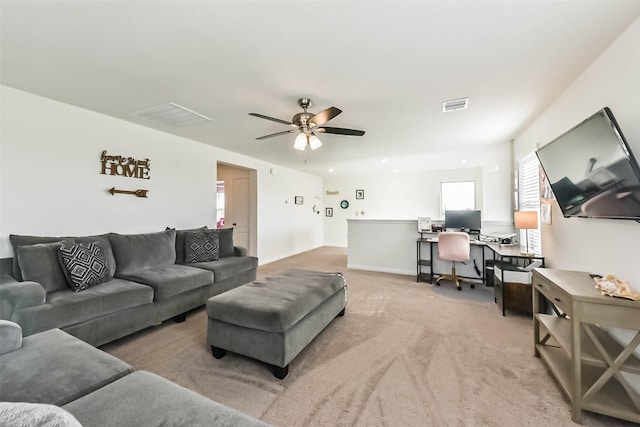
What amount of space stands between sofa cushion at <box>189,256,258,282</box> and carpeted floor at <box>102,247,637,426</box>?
1.73 ft

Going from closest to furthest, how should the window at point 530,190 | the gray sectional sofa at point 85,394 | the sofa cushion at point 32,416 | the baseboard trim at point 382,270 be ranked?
the sofa cushion at point 32,416, the gray sectional sofa at point 85,394, the window at point 530,190, the baseboard trim at point 382,270

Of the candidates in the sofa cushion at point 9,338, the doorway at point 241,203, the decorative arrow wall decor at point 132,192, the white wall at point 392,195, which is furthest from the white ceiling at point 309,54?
the white wall at point 392,195

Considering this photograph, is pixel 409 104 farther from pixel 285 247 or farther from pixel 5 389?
pixel 285 247

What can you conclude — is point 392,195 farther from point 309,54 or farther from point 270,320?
point 270,320

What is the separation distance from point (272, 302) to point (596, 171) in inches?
98.8

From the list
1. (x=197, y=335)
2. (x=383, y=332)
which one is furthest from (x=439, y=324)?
(x=197, y=335)

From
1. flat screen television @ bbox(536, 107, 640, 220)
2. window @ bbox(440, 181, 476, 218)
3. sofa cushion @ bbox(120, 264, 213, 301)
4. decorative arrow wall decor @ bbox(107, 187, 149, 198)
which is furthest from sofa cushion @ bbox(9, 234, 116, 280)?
window @ bbox(440, 181, 476, 218)

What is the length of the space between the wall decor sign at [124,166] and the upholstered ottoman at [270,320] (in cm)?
236

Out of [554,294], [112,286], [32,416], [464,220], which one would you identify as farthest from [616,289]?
[112,286]

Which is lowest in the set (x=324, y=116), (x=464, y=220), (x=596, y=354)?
(x=596, y=354)

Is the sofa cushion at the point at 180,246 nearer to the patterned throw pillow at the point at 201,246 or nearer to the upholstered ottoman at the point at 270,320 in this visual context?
the patterned throw pillow at the point at 201,246

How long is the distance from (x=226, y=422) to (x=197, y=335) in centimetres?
196

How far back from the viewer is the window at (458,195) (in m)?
7.25

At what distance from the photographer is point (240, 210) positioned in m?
6.01
